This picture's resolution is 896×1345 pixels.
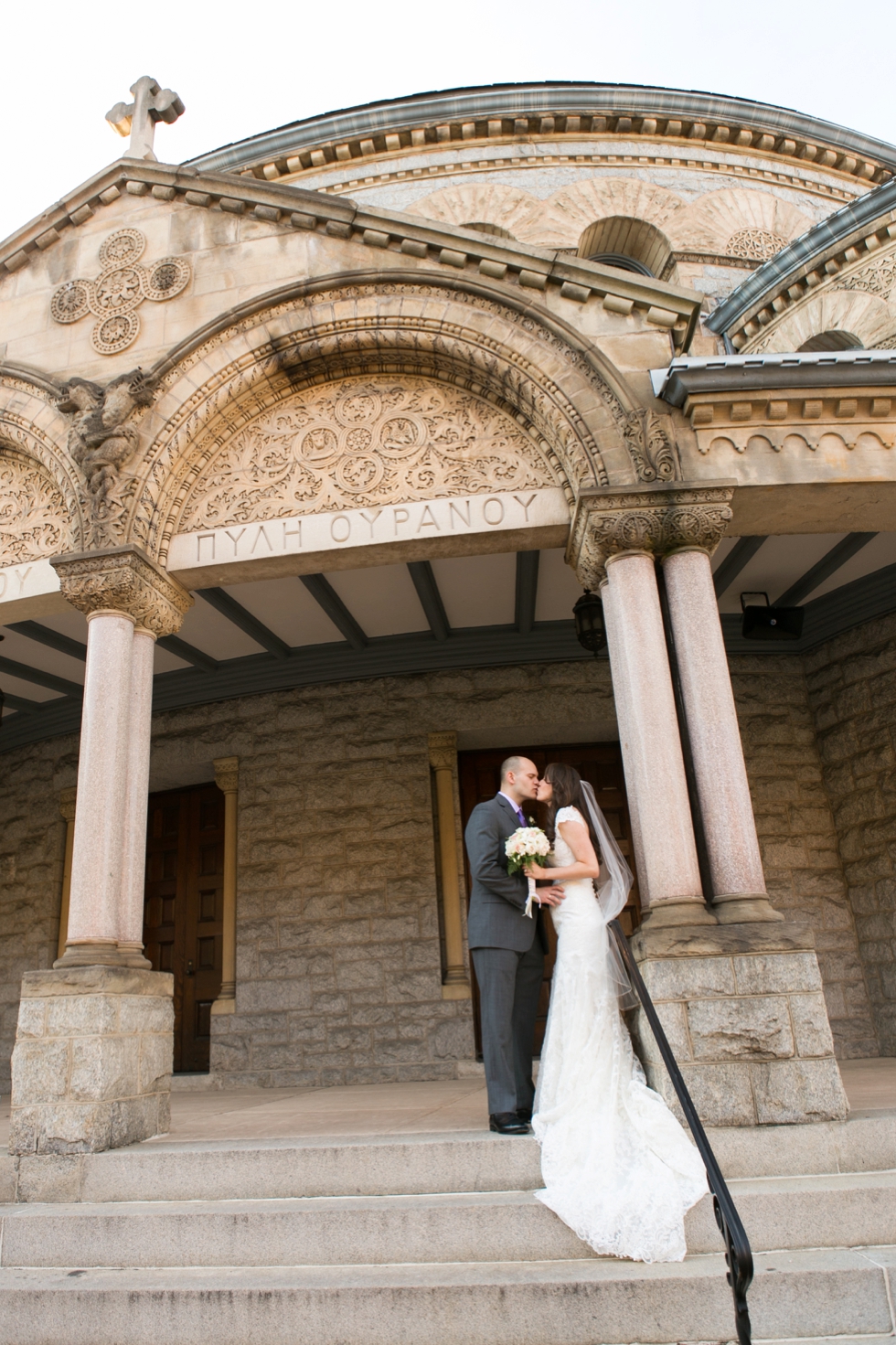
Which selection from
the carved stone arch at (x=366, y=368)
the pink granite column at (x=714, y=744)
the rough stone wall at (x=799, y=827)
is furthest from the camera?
the rough stone wall at (x=799, y=827)

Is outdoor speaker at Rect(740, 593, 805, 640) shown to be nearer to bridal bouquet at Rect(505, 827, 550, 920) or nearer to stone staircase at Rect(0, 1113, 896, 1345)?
bridal bouquet at Rect(505, 827, 550, 920)

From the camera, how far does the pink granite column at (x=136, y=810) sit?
557 cm

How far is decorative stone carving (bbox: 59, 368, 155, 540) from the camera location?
20.6 ft

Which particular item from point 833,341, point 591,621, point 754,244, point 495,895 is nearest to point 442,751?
point 591,621

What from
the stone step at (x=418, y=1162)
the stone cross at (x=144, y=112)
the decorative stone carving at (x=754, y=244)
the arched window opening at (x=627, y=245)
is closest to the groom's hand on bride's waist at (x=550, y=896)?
the stone step at (x=418, y=1162)

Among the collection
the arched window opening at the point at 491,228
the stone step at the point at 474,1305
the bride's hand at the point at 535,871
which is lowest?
the stone step at the point at 474,1305

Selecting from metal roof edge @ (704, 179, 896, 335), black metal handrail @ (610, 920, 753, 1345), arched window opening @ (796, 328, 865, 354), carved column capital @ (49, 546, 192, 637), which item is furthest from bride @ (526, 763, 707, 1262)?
metal roof edge @ (704, 179, 896, 335)

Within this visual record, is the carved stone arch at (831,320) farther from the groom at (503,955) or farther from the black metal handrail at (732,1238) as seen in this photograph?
the black metal handrail at (732,1238)

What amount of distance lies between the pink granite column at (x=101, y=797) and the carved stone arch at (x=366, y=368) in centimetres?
77

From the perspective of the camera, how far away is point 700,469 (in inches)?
232

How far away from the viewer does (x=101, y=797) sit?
5660mm

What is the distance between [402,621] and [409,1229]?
5.80 meters

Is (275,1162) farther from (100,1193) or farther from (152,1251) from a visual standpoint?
(100,1193)

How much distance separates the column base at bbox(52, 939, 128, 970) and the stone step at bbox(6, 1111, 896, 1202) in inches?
46.0
